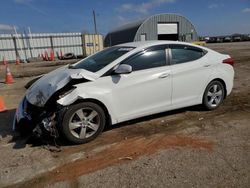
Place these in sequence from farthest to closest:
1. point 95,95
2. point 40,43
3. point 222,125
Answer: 1. point 40,43
2. point 222,125
3. point 95,95

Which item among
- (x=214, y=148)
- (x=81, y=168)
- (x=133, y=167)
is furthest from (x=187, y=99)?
(x=81, y=168)

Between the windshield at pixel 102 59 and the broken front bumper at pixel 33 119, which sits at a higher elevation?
the windshield at pixel 102 59

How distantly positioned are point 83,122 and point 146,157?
1.22 m

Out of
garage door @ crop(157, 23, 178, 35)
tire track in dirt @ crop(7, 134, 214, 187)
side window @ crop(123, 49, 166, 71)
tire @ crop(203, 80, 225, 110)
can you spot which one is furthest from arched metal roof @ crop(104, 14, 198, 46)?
tire track in dirt @ crop(7, 134, 214, 187)

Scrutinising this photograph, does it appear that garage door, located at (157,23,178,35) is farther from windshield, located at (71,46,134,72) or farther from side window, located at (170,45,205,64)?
windshield, located at (71,46,134,72)

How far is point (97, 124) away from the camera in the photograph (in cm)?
442

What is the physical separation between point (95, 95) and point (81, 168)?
1256mm

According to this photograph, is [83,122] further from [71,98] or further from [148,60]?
[148,60]

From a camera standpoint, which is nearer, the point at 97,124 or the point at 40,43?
the point at 97,124

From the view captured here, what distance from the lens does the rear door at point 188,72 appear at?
16.8ft

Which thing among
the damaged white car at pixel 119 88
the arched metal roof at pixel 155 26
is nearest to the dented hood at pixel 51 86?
the damaged white car at pixel 119 88

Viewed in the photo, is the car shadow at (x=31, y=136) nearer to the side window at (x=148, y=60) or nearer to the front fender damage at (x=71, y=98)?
the front fender damage at (x=71, y=98)

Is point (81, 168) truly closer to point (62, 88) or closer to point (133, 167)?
point (133, 167)

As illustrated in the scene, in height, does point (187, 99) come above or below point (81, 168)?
above
